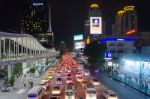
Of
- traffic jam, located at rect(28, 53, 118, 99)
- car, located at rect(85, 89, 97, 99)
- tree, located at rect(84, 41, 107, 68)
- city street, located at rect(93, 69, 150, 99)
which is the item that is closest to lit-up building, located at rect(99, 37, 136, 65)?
tree, located at rect(84, 41, 107, 68)

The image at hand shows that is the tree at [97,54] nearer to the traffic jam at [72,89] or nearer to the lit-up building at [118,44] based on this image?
the lit-up building at [118,44]

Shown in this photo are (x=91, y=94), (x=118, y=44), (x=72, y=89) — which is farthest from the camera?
(x=118, y=44)

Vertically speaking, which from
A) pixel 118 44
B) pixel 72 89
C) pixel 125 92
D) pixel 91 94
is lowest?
pixel 125 92

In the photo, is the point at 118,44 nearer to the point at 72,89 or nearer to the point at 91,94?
the point at 72,89

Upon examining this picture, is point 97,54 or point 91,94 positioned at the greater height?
point 97,54

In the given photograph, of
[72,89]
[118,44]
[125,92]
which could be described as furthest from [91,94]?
[118,44]

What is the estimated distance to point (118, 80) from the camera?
252ft

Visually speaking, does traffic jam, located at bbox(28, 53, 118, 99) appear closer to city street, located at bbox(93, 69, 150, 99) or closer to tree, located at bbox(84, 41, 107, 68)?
city street, located at bbox(93, 69, 150, 99)

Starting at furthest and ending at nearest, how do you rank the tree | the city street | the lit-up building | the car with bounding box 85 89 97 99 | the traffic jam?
the lit-up building → the tree → the city street → the traffic jam → the car with bounding box 85 89 97 99

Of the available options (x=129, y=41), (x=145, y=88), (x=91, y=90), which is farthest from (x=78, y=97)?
(x=129, y=41)

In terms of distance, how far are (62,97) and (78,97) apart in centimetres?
208

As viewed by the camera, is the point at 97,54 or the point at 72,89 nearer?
the point at 72,89

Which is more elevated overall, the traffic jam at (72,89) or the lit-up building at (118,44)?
the lit-up building at (118,44)

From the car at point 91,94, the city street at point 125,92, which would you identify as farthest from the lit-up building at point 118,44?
the car at point 91,94
